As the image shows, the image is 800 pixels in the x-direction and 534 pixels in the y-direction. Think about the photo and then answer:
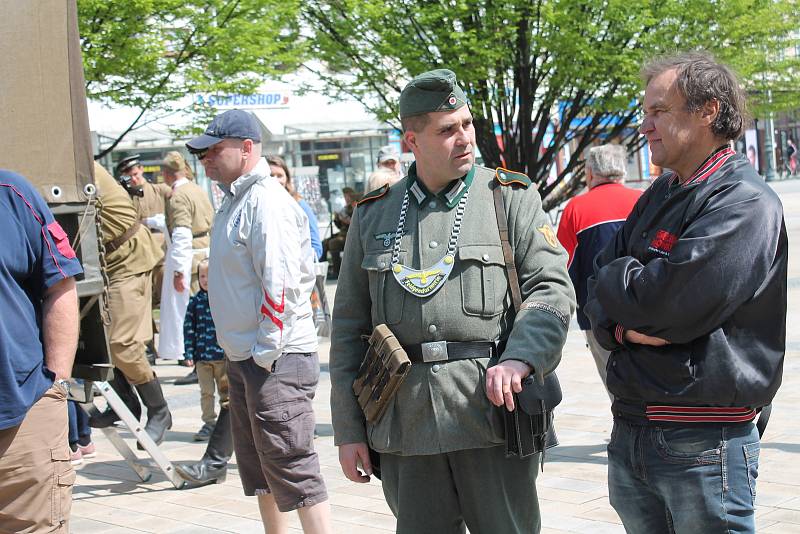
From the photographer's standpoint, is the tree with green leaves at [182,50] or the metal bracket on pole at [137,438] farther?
the tree with green leaves at [182,50]

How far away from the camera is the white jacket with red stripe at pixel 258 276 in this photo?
15.6 ft

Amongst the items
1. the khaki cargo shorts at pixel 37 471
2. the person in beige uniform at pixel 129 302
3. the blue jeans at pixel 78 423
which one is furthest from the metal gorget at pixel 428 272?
the person in beige uniform at pixel 129 302

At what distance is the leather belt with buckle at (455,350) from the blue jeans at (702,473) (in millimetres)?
521

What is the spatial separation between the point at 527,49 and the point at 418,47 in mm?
1803

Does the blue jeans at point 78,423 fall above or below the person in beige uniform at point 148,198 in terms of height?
below

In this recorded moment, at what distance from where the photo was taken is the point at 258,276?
484cm

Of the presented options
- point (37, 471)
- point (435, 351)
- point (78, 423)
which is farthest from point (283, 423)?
point (78, 423)

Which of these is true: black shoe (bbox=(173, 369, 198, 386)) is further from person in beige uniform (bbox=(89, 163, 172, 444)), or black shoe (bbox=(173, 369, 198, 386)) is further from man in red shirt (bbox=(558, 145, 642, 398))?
man in red shirt (bbox=(558, 145, 642, 398))

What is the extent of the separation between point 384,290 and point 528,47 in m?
14.7

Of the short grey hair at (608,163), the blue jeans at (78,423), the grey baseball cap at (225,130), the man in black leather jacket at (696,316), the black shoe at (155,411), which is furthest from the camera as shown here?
the black shoe at (155,411)

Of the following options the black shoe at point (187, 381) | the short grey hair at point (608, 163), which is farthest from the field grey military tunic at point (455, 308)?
the black shoe at point (187, 381)

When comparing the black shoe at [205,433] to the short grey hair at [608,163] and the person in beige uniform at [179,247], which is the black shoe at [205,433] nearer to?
the person in beige uniform at [179,247]

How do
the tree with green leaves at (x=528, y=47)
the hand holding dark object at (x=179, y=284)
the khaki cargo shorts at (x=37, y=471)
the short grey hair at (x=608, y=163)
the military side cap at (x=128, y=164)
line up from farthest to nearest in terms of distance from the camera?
the tree with green leaves at (x=528, y=47)
the military side cap at (x=128, y=164)
the hand holding dark object at (x=179, y=284)
the short grey hair at (x=608, y=163)
the khaki cargo shorts at (x=37, y=471)

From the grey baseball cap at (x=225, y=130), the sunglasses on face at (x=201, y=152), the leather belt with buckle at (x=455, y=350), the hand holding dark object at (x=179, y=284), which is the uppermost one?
the grey baseball cap at (x=225, y=130)
